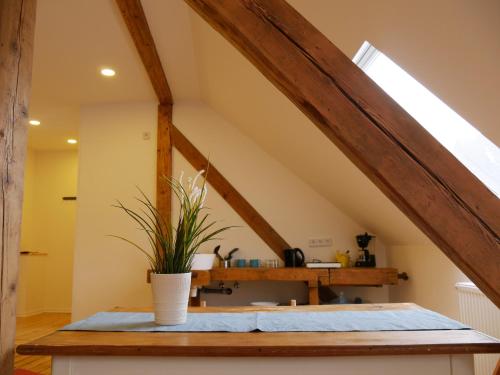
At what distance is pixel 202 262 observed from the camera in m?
3.41

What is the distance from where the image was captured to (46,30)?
2.66 m

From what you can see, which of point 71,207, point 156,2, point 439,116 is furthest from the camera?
point 71,207

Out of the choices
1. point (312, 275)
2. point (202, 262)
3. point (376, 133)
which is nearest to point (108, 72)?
point (202, 262)

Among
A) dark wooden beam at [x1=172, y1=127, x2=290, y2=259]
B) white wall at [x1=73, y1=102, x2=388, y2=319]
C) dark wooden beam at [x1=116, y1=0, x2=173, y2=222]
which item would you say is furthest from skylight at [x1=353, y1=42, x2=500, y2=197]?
dark wooden beam at [x1=172, y1=127, x2=290, y2=259]

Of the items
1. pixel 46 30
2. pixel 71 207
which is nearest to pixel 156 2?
pixel 46 30

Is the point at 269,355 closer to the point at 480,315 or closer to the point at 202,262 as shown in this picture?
the point at 480,315

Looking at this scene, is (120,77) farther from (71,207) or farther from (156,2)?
(71,207)

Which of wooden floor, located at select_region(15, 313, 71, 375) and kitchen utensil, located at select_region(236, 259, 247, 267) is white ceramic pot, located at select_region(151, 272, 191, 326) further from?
kitchen utensil, located at select_region(236, 259, 247, 267)

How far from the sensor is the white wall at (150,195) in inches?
150

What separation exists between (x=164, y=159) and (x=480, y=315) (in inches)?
117

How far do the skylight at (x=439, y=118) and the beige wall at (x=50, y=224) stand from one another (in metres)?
5.00

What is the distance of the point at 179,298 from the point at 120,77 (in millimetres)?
2750

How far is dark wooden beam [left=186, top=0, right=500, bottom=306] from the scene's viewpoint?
1082 mm

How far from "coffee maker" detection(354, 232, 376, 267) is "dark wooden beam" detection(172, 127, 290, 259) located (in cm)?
71
